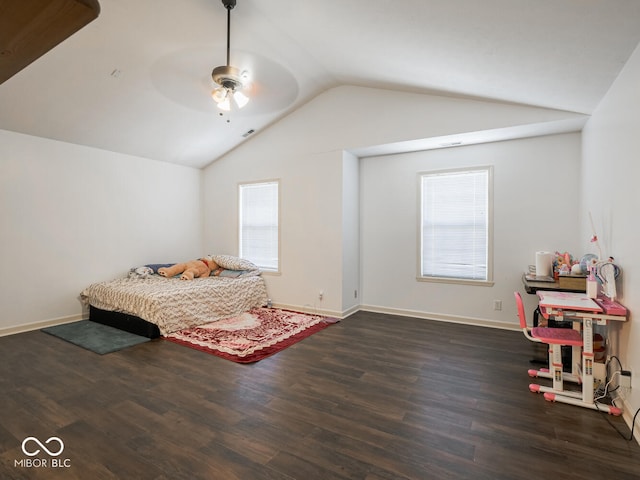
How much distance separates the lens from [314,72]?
4.30 m

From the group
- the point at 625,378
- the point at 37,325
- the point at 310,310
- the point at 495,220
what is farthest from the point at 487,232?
the point at 37,325

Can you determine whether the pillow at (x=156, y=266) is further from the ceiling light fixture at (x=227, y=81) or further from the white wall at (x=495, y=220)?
the white wall at (x=495, y=220)

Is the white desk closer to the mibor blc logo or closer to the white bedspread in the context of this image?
the mibor blc logo

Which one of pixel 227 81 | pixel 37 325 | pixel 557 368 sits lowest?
pixel 37 325

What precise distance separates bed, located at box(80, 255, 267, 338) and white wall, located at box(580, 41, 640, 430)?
420 cm

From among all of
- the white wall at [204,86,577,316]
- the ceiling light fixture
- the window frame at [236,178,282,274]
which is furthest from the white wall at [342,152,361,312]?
the ceiling light fixture

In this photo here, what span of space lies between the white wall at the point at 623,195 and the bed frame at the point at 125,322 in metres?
4.34

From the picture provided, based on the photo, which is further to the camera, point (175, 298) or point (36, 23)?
point (175, 298)

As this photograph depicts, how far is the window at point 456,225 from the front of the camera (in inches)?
172

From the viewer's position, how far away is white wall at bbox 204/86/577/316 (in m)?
4.11

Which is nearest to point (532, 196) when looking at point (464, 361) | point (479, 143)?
point (479, 143)

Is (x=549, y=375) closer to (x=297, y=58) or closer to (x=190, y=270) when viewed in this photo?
(x=297, y=58)

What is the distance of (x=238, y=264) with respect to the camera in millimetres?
5398

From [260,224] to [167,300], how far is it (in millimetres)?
2104
